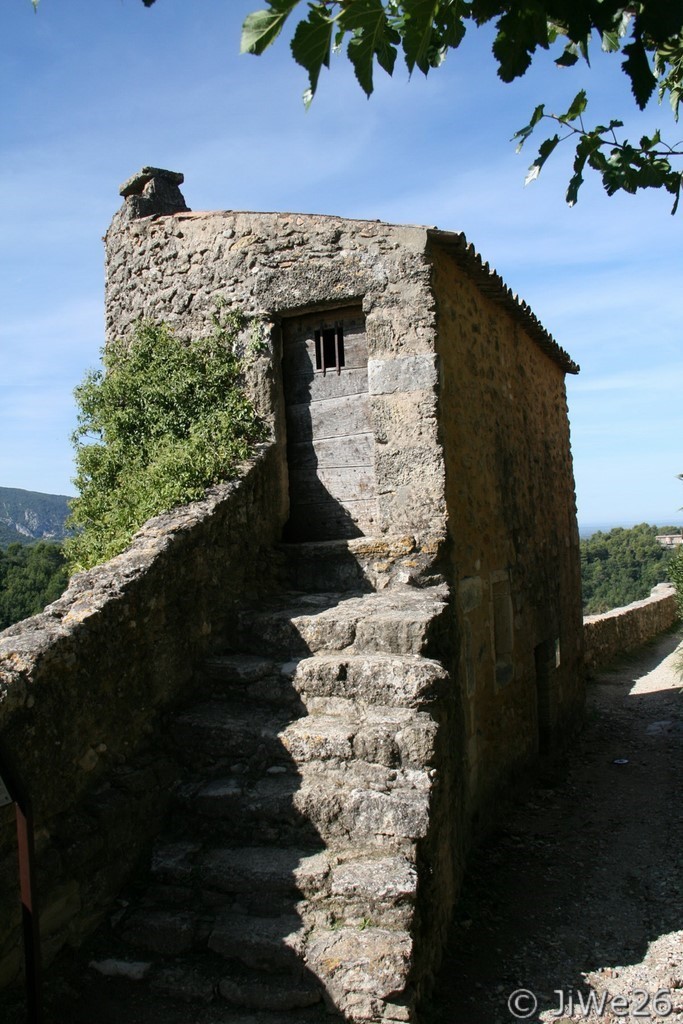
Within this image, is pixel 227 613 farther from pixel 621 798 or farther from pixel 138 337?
pixel 621 798

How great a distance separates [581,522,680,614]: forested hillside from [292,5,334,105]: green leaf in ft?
96.4

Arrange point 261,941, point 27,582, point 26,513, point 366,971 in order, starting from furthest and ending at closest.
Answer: point 26,513
point 27,582
point 261,941
point 366,971

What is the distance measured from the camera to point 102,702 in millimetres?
4027

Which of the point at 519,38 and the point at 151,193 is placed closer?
the point at 519,38

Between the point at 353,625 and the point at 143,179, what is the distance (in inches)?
189

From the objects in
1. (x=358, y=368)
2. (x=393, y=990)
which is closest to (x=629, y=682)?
(x=358, y=368)

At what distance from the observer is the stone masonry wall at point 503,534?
247 inches

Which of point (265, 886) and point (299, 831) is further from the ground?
point (299, 831)

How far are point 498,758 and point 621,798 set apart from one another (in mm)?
1604

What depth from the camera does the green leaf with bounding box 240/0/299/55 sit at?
1.97 m

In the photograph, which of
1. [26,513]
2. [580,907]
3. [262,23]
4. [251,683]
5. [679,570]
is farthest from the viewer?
[26,513]

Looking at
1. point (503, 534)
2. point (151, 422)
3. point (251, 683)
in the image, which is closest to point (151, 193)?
point (151, 422)

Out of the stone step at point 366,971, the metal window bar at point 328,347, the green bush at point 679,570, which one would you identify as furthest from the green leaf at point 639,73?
the green bush at point 679,570

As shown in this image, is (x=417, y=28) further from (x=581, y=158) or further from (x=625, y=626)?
(x=625, y=626)
